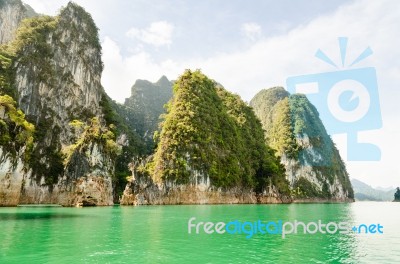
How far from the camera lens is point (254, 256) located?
1227 centimetres

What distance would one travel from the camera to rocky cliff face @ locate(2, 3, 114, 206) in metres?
52.4

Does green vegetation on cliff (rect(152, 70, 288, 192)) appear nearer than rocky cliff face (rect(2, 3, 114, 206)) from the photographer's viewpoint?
No

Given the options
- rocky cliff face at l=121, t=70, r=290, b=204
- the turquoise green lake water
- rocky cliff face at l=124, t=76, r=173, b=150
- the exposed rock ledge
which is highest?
rocky cliff face at l=124, t=76, r=173, b=150

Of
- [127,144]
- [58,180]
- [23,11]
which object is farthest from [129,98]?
[58,180]

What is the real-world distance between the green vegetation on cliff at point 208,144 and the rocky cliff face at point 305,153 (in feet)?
127

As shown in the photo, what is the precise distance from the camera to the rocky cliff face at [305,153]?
408 ft

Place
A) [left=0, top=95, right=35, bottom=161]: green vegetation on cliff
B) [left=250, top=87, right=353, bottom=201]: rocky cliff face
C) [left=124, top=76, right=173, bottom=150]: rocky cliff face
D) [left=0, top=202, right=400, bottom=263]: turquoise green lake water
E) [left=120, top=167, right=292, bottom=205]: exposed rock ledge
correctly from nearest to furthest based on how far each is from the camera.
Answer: [left=0, top=202, right=400, bottom=263]: turquoise green lake water < [left=0, top=95, right=35, bottom=161]: green vegetation on cliff < [left=120, top=167, right=292, bottom=205]: exposed rock ledge < [left=124, top=76, right=173, bottom=150]: rocky cliff face < [left=250, top=87, right=353, bottom=201]: rocky cliff face

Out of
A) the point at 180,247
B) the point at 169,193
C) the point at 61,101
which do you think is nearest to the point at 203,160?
the point at 169,193

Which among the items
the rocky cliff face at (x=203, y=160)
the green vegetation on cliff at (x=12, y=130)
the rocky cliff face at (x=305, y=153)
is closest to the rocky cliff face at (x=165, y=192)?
the rocky cliff face at (x=203, y=160)

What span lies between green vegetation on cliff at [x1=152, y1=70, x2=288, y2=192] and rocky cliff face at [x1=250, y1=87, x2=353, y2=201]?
38768mm

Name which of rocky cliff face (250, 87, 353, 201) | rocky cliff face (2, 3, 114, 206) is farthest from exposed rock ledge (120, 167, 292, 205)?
rocky cliff face (250, 87, 353, 201)

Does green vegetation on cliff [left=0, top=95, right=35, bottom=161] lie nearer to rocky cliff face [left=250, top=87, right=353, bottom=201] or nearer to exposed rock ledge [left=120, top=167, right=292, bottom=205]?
exposed rock ledge [left=120, top=167, right=292, bottom=205]

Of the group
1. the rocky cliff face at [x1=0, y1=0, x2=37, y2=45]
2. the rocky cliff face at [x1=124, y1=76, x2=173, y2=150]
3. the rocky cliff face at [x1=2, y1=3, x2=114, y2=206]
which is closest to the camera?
the rocky cliff face at [x1=2, y1=3, x2=114, y2=206]

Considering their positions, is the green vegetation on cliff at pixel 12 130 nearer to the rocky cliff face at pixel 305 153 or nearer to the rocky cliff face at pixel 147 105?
the rocky cliff face at pixel 147 105
